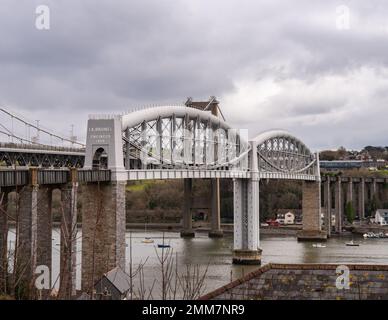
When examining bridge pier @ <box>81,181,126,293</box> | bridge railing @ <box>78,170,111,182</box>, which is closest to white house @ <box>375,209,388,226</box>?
bridge pier @ <box>81,181,126,293</box>

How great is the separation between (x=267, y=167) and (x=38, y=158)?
74.9 ft

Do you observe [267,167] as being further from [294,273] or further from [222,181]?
[294,273]

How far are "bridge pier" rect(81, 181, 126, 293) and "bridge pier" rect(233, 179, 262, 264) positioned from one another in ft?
61.1

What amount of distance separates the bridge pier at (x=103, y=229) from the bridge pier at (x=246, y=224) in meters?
18.6

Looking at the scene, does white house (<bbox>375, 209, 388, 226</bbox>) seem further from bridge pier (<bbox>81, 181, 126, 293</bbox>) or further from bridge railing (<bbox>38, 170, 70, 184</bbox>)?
bridge railing (<bbox>38, 170, 70, 184</bbox>)

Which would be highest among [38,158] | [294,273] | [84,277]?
[38,158]

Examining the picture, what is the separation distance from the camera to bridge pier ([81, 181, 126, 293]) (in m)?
26.7

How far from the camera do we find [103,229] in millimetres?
27219

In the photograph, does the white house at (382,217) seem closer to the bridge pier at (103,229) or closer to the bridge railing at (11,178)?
the bridge pier at (103,229)

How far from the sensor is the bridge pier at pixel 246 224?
46.0m

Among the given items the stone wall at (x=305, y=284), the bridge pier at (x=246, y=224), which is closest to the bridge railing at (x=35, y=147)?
the bridge pier at (x=246, y=224)

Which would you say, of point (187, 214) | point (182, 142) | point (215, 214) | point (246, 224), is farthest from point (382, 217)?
point (182, 142)

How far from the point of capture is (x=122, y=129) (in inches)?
1208
